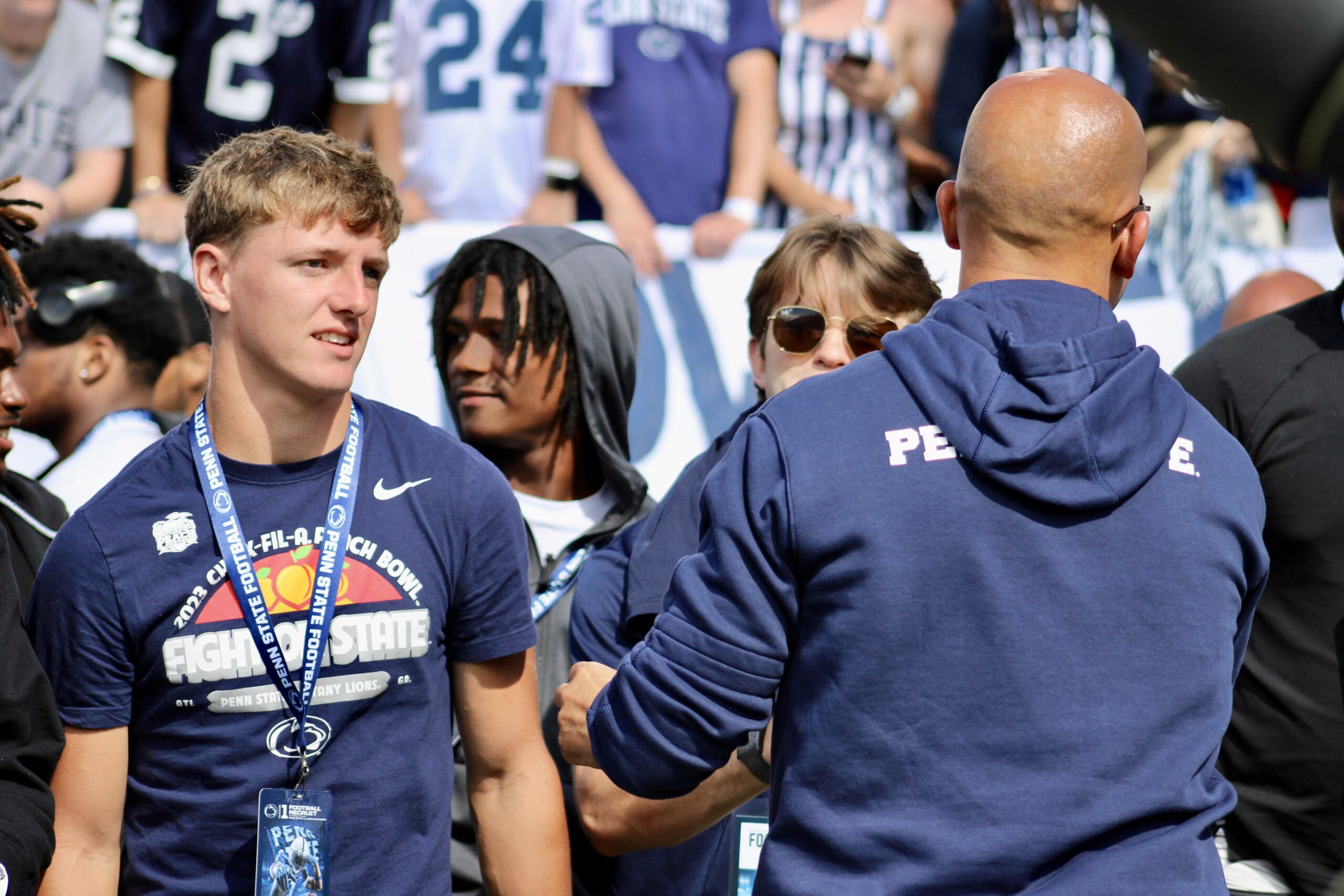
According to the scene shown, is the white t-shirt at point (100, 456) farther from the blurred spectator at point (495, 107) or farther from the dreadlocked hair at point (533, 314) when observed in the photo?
the blurred spectator at point (495, 107)

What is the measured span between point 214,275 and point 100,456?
5.03 feet

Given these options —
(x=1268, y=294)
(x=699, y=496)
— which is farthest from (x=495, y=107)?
(x=699, y=496)

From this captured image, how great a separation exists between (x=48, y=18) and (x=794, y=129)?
2.93 meters

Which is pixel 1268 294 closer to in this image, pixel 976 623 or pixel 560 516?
pixel 560 516

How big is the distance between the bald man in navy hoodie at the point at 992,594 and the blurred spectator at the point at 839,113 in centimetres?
377

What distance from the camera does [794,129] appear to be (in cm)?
561

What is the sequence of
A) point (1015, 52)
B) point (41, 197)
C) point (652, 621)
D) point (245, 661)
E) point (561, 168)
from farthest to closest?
point (1015, 52) < point (561, 168) < point (41, 197) < point (652, 621) < point (245, 661)

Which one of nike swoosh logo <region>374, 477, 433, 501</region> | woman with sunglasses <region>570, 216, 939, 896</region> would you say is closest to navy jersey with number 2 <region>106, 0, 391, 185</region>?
woman with sunglasses <region>570, 216, 939, 896</region>

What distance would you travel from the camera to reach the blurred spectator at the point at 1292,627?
2.63 m

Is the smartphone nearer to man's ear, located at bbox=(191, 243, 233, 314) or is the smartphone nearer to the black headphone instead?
the black headphone

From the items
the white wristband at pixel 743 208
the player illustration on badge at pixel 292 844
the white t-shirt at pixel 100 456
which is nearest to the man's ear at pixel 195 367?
the white t-shirt at pixel 100 456

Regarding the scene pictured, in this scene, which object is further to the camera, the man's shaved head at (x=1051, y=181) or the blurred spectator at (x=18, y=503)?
the blurred spectator at (x=18, y=503)

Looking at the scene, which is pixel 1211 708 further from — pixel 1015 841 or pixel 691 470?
pixel 691 470

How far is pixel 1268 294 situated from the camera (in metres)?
4.96
